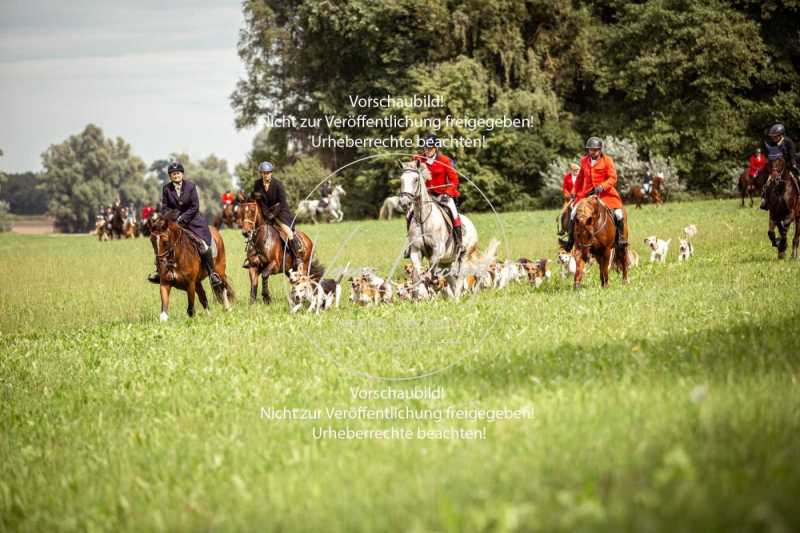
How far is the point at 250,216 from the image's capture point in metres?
16.6

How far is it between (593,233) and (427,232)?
3178mm

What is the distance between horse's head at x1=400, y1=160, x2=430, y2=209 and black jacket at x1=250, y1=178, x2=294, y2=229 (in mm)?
3118

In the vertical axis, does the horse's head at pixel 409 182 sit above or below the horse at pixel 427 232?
above

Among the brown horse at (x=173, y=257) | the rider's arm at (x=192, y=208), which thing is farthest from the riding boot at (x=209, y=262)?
the rider's arm at (x=192, y=208)

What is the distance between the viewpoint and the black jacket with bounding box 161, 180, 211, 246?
15984mm

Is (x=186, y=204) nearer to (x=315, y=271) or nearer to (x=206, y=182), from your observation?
(x=315, y=271)

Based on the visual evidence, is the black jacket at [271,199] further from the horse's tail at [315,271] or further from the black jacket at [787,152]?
the black jacket at [787,152]

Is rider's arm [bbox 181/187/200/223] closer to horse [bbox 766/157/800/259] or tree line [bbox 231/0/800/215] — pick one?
horse [bbox 766/157/800/259]

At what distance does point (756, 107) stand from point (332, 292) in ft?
160

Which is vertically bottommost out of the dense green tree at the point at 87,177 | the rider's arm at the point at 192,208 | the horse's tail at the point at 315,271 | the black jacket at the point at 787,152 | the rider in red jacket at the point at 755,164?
the horse's tail at the point at 315,271

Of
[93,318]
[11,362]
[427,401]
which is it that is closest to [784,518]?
[427,401]

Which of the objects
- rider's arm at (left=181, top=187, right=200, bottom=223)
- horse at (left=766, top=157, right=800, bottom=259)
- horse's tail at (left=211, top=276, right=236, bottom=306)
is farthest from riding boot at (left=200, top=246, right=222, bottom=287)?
horse at (left=766, top=157, right=800, bottom=259)

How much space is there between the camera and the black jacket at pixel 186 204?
15984 mm

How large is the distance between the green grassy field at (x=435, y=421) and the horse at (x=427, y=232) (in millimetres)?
1650
